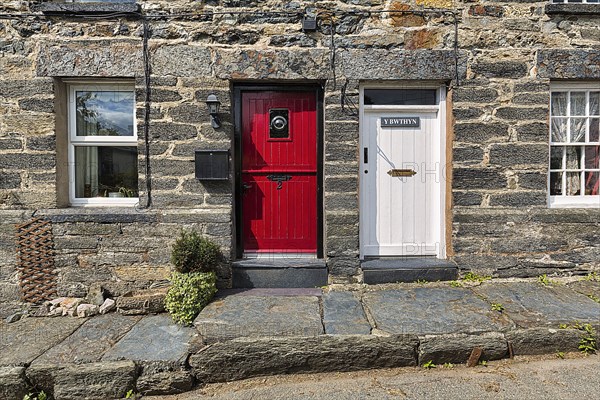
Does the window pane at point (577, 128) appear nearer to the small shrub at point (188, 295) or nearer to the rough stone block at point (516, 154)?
the rough stone block at point (516, 154)

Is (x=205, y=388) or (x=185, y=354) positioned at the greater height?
(x=185, y=354)

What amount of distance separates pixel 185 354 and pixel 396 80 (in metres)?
3.91

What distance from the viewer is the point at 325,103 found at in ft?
15.4

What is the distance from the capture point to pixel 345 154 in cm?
469

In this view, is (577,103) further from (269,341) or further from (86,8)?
(86,8)

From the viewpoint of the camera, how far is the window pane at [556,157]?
16.1 feet

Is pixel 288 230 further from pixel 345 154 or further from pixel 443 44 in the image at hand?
pixel 443 44

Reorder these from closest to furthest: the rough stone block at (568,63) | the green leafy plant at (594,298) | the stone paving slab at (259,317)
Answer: the stone paving slab at (259,317)
the green leafy plant at (594,298)
the rough stone block at (568,63)

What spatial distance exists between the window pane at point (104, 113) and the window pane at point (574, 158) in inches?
226

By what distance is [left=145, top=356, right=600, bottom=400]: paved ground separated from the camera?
Answer: 298cm

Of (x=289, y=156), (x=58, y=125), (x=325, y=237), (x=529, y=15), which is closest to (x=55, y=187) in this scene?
(x=58, y=125)

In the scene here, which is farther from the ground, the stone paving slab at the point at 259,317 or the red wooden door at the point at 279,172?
the red wooden door at the point at 279,172

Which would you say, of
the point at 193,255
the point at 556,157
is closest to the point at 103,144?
the point at 193,255

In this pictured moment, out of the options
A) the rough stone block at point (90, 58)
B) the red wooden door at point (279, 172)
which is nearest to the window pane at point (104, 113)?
the rough stone block at point (90, 58)
